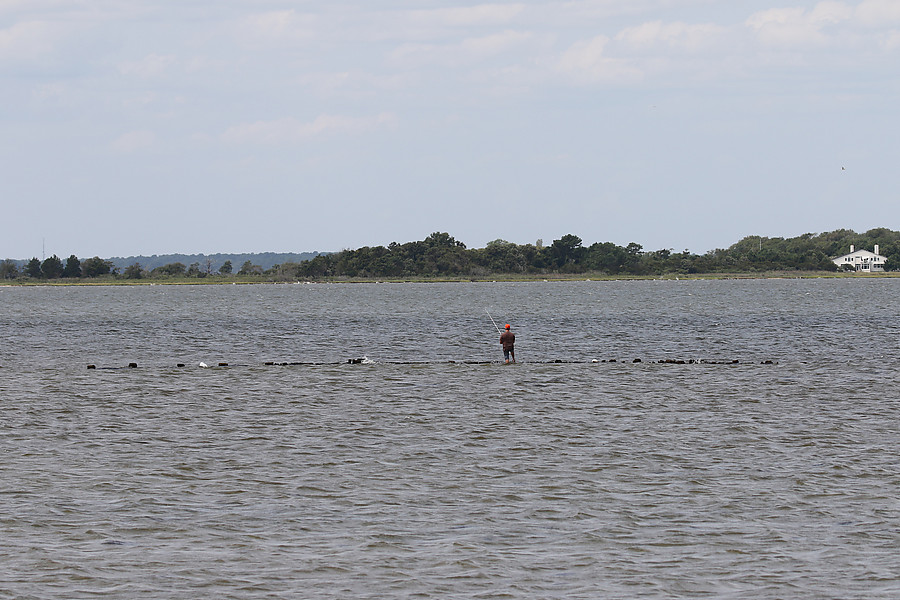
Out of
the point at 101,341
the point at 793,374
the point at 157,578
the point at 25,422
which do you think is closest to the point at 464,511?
the point at 157,578

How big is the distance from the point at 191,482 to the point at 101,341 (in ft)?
176

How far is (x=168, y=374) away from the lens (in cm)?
4591

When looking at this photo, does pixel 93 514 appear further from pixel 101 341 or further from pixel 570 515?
pixel 101 341

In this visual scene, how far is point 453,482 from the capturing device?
68.9 feet

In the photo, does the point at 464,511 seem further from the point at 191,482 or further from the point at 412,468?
the point at 191,482

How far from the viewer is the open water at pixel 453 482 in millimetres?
14953

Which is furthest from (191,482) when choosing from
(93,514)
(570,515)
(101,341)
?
(101,341)

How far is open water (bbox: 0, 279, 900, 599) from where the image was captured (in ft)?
49.1

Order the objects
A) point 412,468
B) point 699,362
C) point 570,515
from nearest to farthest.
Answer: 1. point 570,515
2. point 412,468
3. point 699,362

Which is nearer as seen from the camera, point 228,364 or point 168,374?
point 168,374

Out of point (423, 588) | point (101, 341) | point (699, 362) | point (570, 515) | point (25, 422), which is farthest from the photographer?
point (101, 341)

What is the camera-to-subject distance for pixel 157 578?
48.5 feet

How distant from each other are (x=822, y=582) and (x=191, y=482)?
11.9 m

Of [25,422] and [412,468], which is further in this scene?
[25,422]
